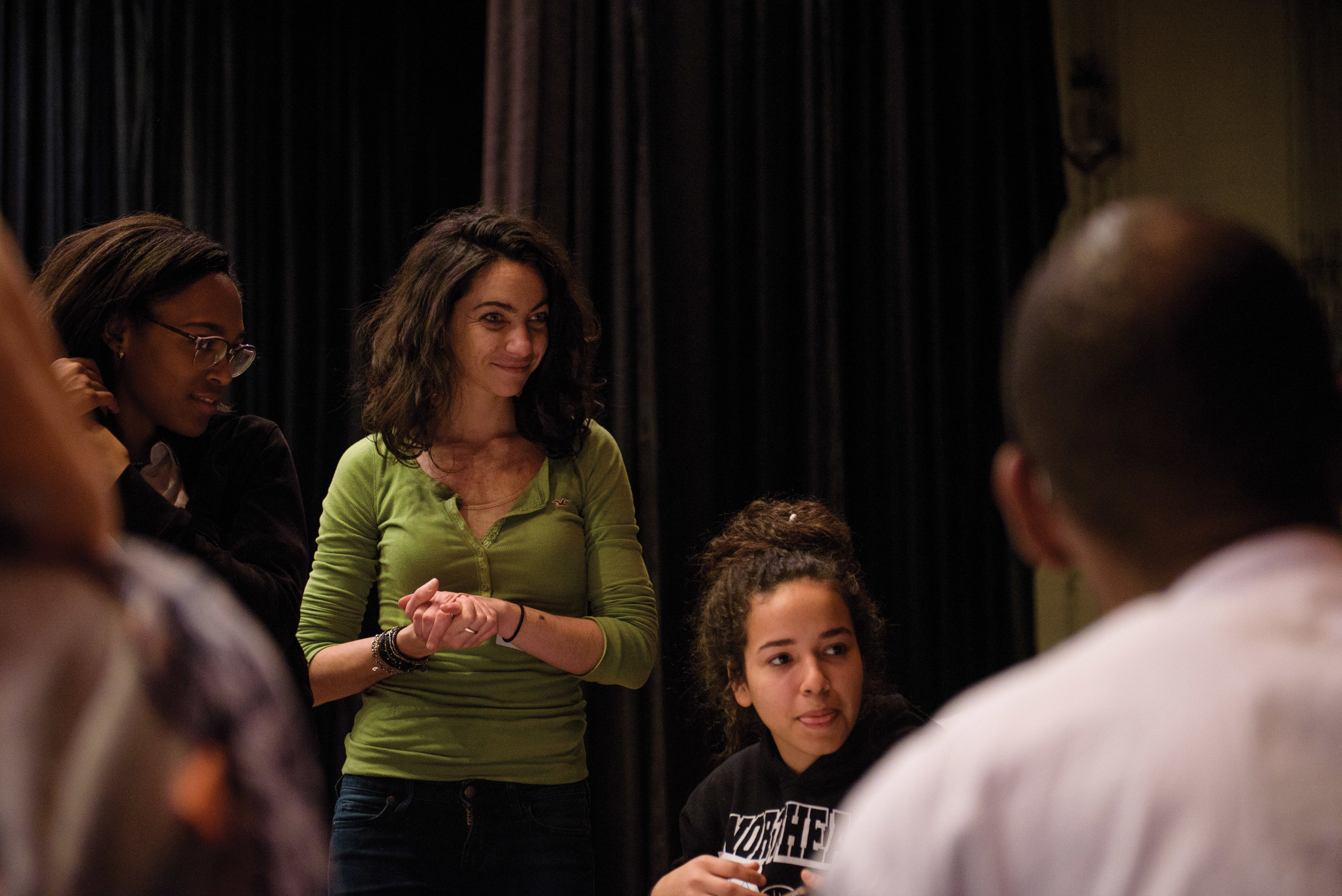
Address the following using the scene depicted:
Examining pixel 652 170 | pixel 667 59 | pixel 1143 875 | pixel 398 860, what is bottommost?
pixel 398 860

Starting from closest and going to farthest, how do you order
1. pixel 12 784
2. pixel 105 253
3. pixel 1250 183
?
pixel 12 784 → pixel 105 253 → pixel 1250 183

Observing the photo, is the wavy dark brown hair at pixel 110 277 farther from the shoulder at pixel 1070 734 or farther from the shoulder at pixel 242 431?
the shoulder at pixel 1070 734

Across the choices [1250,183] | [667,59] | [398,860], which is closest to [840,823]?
[398,860]

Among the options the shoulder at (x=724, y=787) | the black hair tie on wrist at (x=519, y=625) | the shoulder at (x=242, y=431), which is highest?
the shoulder at (x=242, y=431)

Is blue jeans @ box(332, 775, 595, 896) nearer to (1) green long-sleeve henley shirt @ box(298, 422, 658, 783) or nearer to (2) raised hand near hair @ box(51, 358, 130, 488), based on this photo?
(1) green long-sleeve henley shirt @ box(298, 422, 658, 783)

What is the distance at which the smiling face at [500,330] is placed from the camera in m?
1.98

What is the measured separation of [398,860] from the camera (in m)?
1.76

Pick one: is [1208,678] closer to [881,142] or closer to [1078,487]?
[1078,487]

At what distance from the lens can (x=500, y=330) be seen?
1996 mm

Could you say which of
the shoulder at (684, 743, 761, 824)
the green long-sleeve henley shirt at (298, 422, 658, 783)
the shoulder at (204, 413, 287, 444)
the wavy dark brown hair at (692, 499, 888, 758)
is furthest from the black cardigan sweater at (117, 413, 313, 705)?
the wavy dark brown hair at (692, 499, 888, 758)

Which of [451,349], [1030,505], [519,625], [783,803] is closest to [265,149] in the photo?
[451,349]

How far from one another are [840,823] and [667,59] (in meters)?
1.80

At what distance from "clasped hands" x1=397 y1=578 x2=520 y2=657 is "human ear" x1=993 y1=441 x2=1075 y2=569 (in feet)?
3.57

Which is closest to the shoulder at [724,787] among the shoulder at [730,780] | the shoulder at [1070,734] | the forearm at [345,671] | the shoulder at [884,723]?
the shoulder at [730,780]
